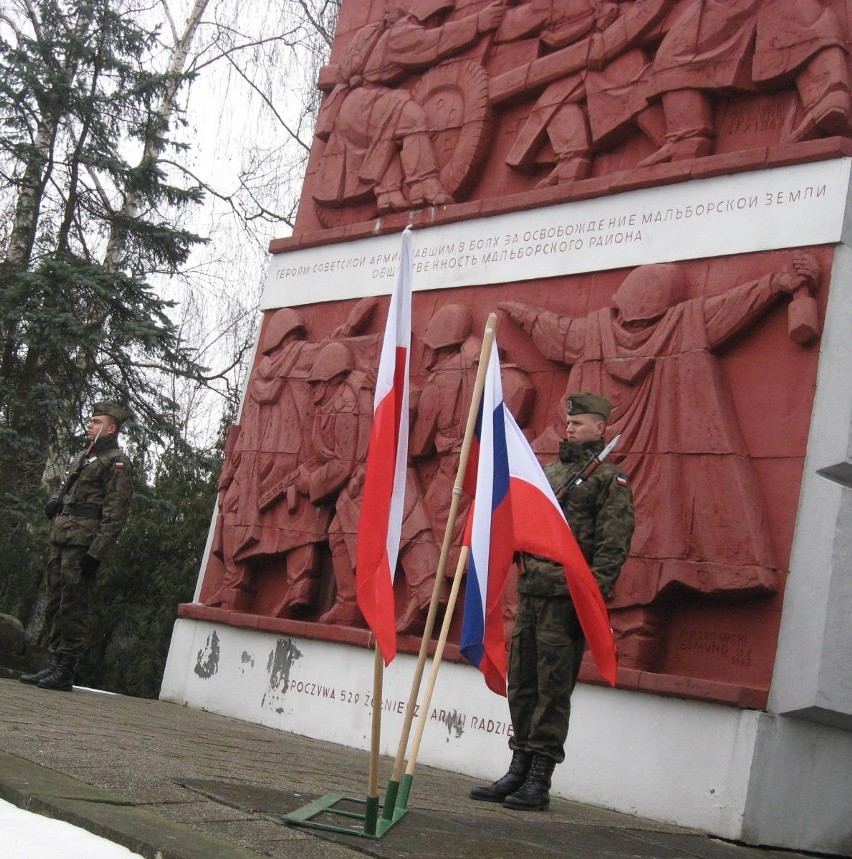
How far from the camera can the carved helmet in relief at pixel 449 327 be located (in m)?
7.55

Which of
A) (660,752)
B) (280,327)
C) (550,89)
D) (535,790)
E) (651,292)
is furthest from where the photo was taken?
(280,327)

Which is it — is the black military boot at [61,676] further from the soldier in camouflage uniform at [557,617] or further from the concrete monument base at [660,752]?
the soldier in camouflage uniform at [557,617]

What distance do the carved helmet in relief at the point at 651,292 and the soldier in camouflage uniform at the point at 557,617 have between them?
1.18 m

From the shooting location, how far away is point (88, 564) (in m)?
8.06

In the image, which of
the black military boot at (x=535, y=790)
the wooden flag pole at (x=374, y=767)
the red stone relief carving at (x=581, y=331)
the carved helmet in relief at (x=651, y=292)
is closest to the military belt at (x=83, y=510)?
the red stone relief carving at (x=581, y=331)

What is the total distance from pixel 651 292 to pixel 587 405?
51.2 inches

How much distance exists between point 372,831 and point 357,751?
139 inches

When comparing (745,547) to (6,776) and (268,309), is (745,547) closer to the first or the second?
(6,776)

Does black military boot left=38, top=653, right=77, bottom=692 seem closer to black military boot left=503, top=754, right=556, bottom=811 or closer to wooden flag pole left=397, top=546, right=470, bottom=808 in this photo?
black military boot left=503, top=754, right=556, bottom=811

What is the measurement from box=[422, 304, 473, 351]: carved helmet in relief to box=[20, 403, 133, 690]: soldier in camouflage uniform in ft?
6.74

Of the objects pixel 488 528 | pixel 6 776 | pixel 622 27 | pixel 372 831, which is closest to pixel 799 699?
pixel 488 528

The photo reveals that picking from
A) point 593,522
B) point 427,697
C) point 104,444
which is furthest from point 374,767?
point 104,444

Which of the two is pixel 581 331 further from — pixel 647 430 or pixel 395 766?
pixel 395 766

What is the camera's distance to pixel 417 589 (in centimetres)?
726
